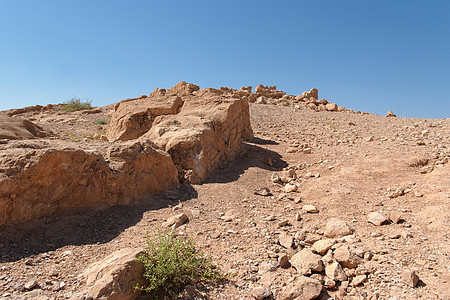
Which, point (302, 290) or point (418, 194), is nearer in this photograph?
point (302, 290)

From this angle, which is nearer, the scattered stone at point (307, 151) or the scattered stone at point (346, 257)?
the scattered stone at point (346, 257)

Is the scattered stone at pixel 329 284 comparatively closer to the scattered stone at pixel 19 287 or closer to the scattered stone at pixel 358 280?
the scattered stone at pixel 358 280

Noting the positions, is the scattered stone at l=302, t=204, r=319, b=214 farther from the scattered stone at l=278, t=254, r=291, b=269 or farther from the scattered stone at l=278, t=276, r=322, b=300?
the scattered stone at l=278, t=276, r=322, b=300

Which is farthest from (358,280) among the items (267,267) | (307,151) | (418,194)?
(307,151)

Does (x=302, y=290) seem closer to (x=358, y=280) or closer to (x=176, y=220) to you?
(x=358, y=280)

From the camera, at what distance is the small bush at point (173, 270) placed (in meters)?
2.80

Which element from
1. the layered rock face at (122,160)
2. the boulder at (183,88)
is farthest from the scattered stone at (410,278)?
the boulder at (183,88)

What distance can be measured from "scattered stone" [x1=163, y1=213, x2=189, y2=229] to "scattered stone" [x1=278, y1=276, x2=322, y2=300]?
1760 mm

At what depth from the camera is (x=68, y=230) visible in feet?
11.7

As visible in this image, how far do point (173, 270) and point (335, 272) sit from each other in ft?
5.46

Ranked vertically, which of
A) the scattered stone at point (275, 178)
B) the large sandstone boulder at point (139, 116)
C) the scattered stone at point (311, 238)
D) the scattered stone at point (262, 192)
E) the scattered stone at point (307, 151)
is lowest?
the scattered stone at point (311, 238)

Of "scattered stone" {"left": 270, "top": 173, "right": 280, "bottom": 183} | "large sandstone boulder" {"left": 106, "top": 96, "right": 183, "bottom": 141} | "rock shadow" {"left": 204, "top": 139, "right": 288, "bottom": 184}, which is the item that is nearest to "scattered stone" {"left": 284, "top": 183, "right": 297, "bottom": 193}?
"scattered stone" {"left": 270, "top": 173, "right": 280, "bottom": 183}

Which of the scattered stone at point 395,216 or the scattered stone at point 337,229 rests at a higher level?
the scattered stone at point 395,216

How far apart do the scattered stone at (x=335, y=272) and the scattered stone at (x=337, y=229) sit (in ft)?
2.38
